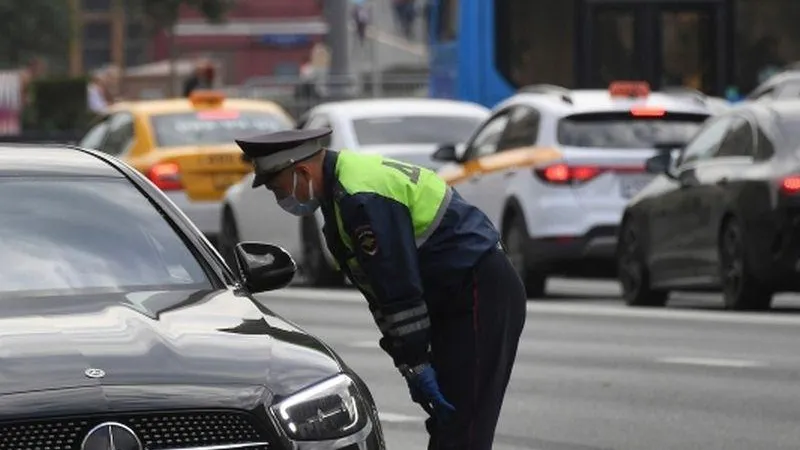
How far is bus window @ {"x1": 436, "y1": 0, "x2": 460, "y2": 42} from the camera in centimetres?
3125

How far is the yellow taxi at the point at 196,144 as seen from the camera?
79.8ft

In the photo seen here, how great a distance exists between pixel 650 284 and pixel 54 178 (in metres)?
11.3

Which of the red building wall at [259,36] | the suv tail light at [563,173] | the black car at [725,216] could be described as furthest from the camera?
the red building wall at [259,36]

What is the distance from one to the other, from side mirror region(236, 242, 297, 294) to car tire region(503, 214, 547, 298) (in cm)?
1194

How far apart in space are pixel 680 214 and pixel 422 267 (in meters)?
11.3

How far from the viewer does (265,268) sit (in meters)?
8.33

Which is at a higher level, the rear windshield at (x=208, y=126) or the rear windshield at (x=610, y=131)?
the rear windshield at (x=610, y=131)

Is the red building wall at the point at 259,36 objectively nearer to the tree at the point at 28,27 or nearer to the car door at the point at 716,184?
the tree at the point at 28,27

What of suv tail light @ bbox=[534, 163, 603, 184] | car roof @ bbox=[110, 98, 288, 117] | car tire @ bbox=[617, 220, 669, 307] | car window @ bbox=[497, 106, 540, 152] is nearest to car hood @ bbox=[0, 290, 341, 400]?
car tire @ bbox=[617, 220, 669, 307]

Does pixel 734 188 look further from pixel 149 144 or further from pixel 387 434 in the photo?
pixel 149 144

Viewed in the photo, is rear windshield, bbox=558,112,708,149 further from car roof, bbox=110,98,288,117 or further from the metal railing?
the metal railing

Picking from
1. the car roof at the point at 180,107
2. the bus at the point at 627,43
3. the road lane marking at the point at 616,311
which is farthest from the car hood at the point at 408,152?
the bus at the point at 627,43

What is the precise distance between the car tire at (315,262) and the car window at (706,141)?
430 cm

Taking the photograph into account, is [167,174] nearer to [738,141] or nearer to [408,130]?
[408,130]
